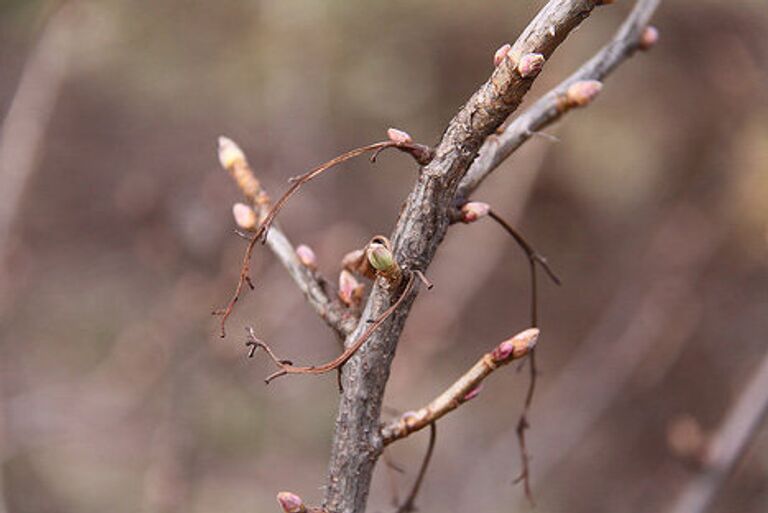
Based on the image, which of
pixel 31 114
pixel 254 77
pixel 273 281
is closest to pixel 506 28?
pixel 254 77

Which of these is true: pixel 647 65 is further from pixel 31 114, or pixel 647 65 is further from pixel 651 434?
pixel 31 114

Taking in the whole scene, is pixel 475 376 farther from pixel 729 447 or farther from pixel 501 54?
pixel 729 447

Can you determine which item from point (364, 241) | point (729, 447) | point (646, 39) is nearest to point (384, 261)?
point (646, 39)

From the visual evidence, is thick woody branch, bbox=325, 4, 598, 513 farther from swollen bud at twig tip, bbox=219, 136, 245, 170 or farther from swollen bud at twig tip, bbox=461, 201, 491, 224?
swollen bud at twig tip, bbox=219, 136, 245, 170

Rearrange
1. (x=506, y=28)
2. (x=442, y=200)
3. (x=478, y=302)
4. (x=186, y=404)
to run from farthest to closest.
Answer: (x=478, y=302), (x=506, y=28), (x=186, y=404), (x=442, y=200)

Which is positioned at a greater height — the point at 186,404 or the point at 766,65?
the point at 766,65

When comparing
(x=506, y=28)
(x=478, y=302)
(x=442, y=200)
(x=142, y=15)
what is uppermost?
(x=142, y=15)

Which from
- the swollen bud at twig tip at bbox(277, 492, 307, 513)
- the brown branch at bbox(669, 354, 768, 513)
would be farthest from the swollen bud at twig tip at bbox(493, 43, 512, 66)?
the brown branch at bbox(669, 354, 768, 513)
